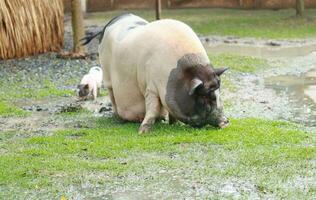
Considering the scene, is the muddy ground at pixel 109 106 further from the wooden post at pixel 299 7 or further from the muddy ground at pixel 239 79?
the wooden post at pixel 299 7

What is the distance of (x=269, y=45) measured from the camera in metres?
19.6

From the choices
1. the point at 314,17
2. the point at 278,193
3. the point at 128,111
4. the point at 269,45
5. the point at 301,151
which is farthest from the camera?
the point at 314,17

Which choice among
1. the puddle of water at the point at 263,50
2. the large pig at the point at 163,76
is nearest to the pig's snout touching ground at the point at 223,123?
the large pig at the point at 163,76

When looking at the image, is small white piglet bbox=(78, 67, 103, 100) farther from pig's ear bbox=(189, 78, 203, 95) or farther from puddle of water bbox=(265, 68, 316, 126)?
pig's ear bbox=(189, 78, 203, 95)

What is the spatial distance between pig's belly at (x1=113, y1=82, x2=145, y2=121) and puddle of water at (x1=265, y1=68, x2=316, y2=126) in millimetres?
2038

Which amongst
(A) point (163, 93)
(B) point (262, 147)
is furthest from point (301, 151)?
(A) point (163, 93)

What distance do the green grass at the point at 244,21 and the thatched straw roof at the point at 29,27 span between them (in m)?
4.98

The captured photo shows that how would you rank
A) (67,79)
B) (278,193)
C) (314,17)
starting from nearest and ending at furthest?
(278,193), (67,79), (314,17)

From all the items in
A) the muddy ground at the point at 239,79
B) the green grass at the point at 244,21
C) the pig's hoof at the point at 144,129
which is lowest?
the green grass at the point at 244,21

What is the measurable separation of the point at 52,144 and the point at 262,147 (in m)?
2.39

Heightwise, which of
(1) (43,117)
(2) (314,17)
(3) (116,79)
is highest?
(3) (116,79)

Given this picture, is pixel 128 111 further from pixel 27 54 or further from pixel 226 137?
pixel 27 54

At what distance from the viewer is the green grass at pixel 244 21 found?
21.5 m

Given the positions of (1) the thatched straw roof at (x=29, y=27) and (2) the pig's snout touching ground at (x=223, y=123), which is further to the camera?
(1) the thatched straw roof at (x=29, y=27)
